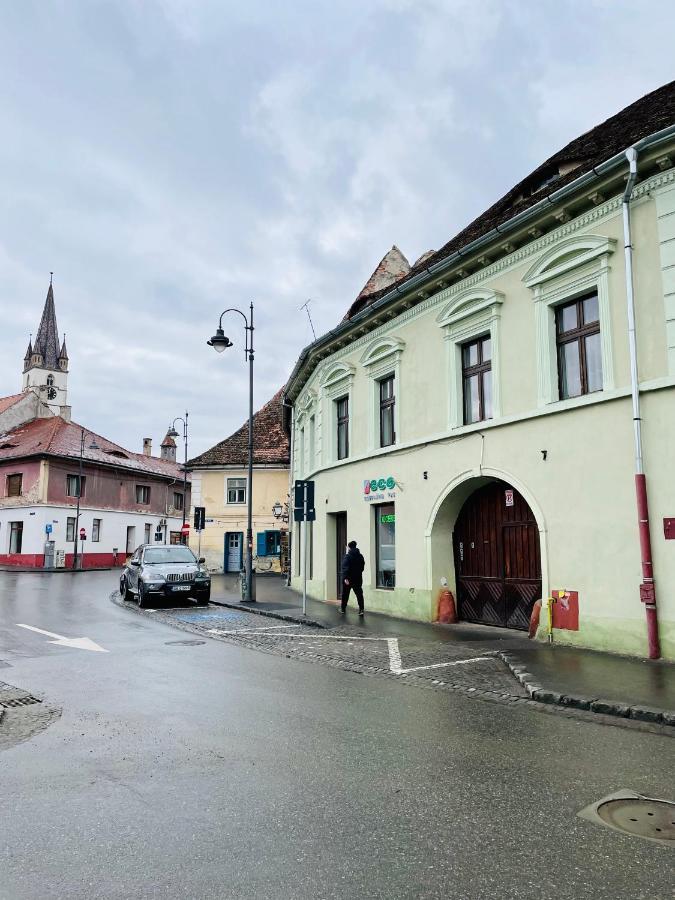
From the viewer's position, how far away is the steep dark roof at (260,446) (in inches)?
1539

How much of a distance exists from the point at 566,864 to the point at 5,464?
50.7 m

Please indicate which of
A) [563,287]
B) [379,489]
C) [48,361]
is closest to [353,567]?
[379,489]

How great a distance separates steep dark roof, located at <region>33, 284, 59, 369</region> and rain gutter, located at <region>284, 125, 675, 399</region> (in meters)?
97.8

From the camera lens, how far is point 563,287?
1231 cm

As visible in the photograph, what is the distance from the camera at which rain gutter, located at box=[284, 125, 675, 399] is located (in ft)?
34.4

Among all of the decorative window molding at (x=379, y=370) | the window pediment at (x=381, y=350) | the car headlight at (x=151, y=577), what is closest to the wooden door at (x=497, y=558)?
the decorative window molding at (x=379, y=370)

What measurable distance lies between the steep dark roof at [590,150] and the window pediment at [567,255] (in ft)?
4.62

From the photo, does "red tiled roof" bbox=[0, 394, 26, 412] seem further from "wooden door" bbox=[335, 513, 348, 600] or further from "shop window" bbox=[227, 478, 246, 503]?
"wooden door" bbox=[335, 513, 348, 600]

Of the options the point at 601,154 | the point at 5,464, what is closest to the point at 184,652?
the point at 601,154

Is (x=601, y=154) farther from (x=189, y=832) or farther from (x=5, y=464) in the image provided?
(x=5, y=464)

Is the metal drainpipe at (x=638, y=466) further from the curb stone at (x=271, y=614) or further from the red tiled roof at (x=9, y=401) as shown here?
the red tiled roof at (x=9, y=401)

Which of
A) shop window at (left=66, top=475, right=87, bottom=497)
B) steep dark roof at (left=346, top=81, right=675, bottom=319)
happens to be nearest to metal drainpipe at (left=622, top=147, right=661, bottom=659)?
steep dark roof at (left=346, top=81, right=675, bottom=319)

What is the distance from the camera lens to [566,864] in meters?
3.54

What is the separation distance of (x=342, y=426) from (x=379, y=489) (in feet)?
11.5
